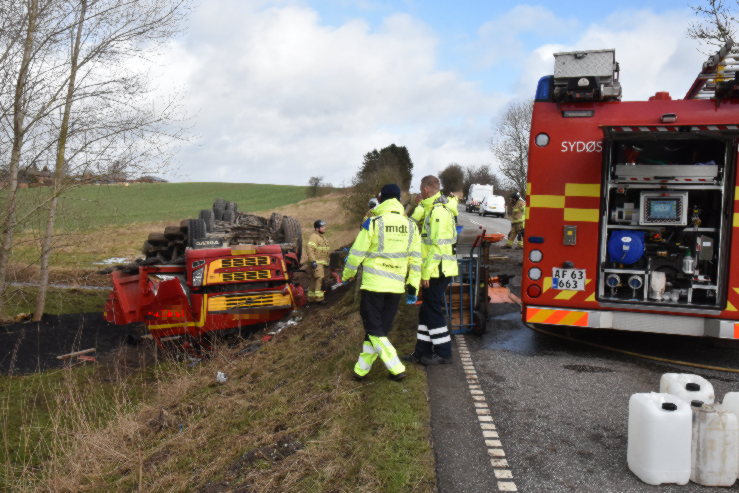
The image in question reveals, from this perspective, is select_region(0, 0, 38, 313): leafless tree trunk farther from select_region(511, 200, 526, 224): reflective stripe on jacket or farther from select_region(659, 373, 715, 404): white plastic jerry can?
select_region(511, 200, 526, 224): reflective stripe on jacket

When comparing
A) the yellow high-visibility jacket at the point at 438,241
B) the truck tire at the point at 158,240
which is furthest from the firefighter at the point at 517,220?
the yellow high-visibility jacket at the point at 438,241

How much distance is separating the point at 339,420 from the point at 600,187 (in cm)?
354

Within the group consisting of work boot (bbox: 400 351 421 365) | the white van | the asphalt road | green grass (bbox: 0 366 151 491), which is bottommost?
green grass (bbox: 0 366 151 491)

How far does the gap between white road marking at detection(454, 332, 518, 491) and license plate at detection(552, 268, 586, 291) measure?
1228mm

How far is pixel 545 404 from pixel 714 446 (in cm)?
168

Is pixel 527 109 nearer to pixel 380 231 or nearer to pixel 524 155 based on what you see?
pixel 524 155

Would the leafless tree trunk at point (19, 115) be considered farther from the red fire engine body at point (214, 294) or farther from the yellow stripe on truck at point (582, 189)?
the yellow stripe on truck at point (582, 189)

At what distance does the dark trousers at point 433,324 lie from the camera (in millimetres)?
6273

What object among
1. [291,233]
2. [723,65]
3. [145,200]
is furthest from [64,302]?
[145,200]

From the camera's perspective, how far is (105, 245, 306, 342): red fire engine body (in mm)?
10266

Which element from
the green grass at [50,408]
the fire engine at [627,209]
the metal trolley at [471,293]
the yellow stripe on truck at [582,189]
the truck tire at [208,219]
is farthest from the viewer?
the truck tire at [208,219]

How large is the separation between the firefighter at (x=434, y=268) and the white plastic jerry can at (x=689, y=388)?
2411 mm

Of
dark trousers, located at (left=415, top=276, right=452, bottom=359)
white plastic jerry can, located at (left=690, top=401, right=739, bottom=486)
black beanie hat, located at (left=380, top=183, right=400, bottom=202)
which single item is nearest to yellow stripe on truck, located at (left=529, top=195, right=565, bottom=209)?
dark trousers, located at (left=415, top=276, right=452, bottom=359)

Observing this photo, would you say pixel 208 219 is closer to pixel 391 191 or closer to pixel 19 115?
pixel 19 115
